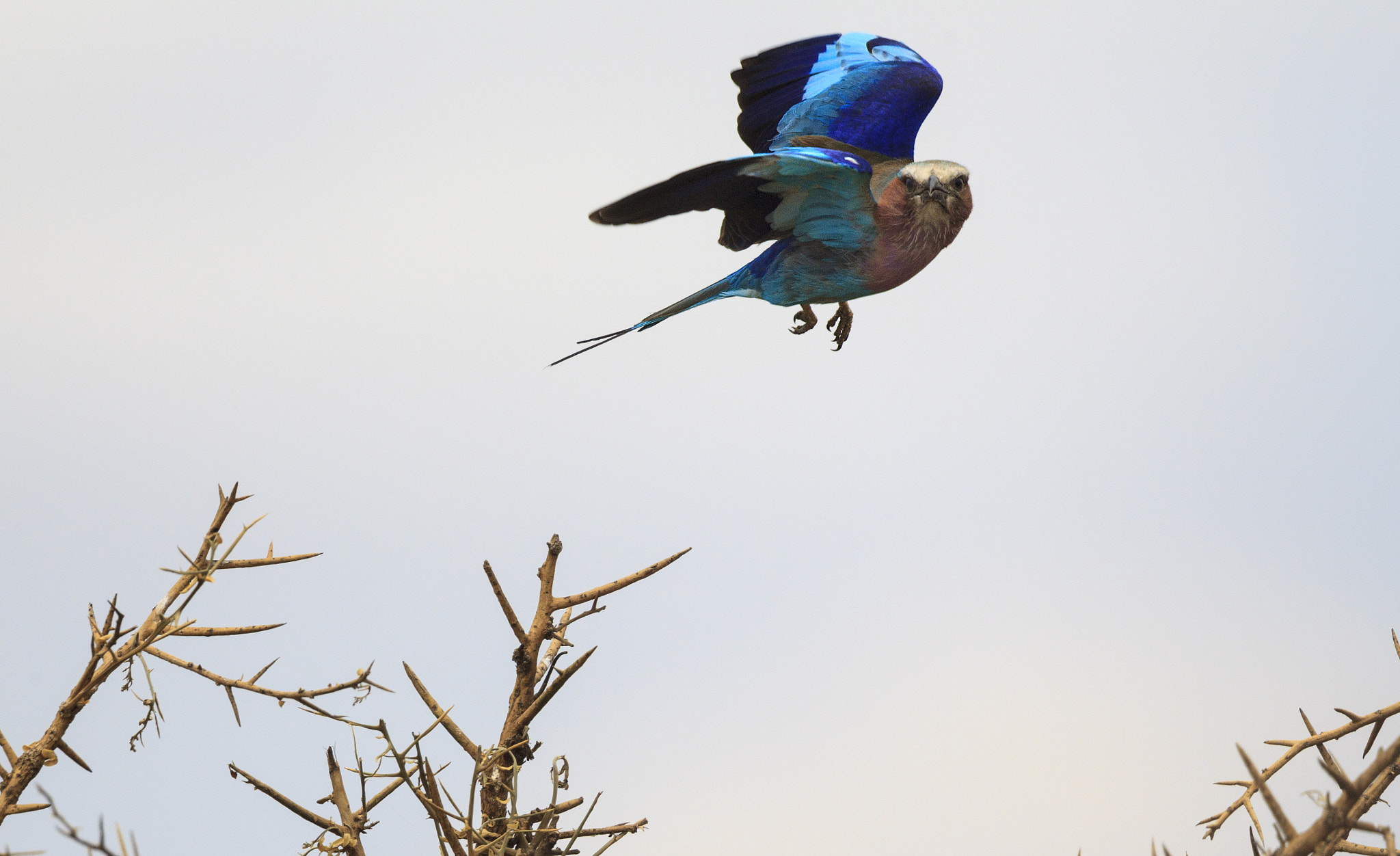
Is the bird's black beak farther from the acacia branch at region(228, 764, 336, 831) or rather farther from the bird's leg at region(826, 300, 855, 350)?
the acacia branch at region(228, 764, 336, 831)

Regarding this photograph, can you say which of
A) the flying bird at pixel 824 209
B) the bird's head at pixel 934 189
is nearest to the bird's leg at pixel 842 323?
the flying bird at pixel 824 209

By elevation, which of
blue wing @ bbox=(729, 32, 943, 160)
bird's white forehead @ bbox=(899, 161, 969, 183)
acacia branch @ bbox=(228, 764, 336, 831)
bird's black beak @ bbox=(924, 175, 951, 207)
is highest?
blue wing @ bbox=(729, 32, 943, 160)

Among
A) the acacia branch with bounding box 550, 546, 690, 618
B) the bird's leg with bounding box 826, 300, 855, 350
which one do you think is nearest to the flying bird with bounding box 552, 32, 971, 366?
the bird's leg with bounding box 826, 300, 855, 350

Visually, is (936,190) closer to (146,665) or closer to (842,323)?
(842,323)

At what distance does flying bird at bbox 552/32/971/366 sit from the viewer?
4.42 metres

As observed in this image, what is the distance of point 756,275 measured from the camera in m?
5.11

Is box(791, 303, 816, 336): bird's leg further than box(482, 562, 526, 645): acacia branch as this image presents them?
Yes

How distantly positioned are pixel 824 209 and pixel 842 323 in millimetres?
1044

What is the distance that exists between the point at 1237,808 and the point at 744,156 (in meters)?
2.59

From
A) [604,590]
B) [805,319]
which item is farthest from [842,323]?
[604,590]

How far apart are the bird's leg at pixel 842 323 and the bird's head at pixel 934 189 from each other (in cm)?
111

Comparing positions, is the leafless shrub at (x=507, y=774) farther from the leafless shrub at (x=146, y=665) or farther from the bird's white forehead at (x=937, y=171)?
the bird's white forehead at (x=937, y=171)

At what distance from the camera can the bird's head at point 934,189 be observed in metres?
4.64

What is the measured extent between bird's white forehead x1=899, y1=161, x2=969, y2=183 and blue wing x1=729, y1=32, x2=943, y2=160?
1080mm
